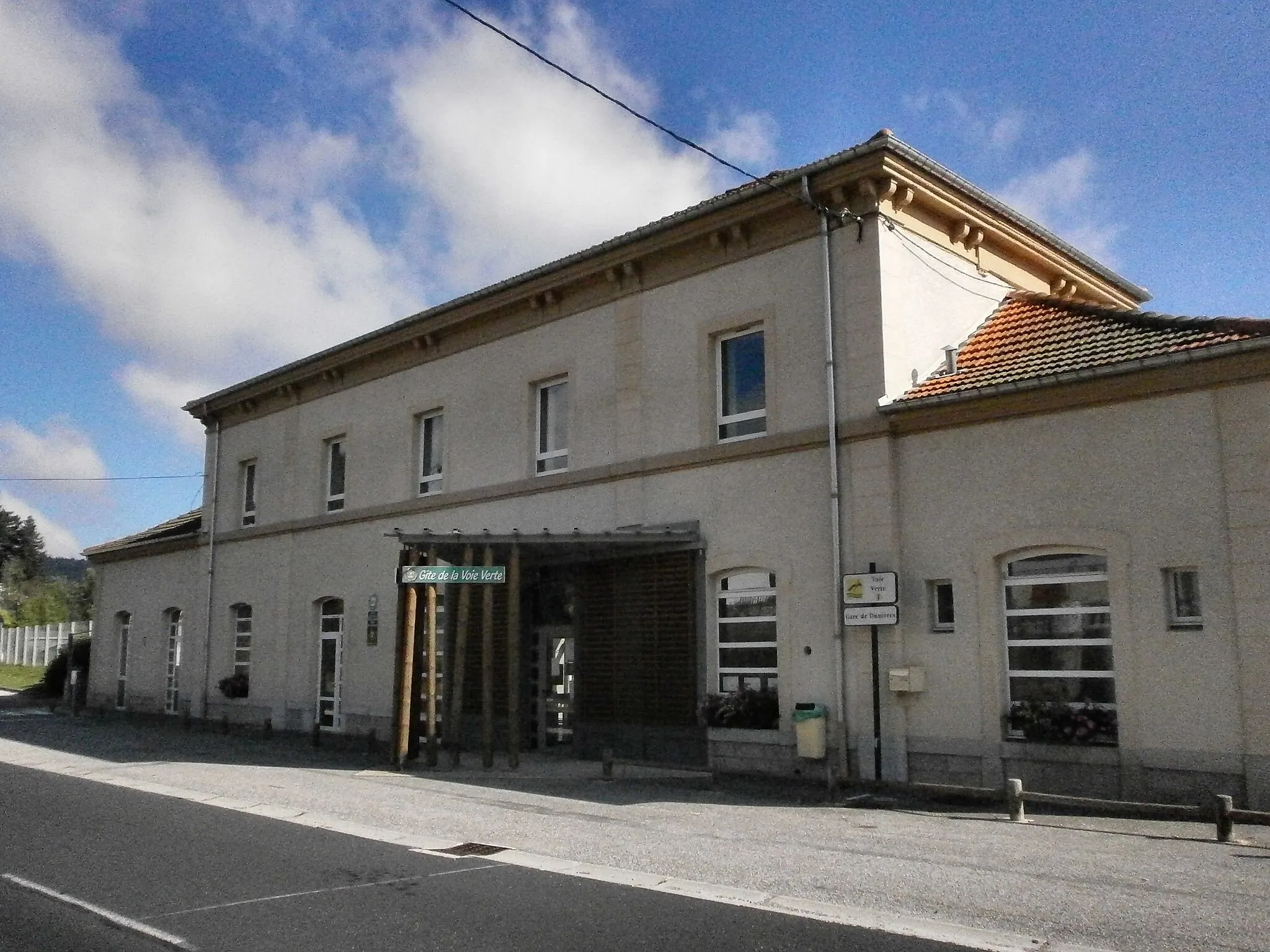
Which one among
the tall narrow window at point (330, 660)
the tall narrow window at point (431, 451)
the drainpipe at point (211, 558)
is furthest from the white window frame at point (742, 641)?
the drainpipe at point (211, 558)

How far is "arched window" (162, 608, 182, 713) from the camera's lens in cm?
2722

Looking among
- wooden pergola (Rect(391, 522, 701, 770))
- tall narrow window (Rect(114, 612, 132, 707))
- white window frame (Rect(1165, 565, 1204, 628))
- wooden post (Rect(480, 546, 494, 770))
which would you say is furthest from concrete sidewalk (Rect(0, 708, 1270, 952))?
tall narrow window (Rect(114, 612, 132, 707))

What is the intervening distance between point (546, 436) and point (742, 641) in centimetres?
526

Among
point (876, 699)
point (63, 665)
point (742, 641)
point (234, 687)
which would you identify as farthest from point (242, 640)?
point (876, 699)

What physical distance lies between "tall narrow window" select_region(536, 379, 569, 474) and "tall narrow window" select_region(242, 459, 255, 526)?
984 centimetres

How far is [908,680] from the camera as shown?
1302 cm

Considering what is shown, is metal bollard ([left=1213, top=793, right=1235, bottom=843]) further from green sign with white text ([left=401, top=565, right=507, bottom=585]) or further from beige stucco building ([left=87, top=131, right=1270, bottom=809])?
green sign with white text ([left=401, top=565, right=507, bottom=585])

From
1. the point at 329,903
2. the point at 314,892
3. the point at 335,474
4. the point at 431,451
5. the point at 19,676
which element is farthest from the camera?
the point at 19,676

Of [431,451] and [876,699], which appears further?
[431,451]

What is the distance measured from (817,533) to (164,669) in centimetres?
1965

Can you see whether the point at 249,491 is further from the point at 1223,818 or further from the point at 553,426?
the point at 1223,818

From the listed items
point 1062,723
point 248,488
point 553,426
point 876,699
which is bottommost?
point 1062,723

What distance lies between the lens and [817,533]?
46.6 feet

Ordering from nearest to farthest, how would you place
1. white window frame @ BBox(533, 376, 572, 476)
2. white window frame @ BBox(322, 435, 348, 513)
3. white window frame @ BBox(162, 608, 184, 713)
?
white window frame @ BBox(533, 376, 572, 476)
white window frame @ BBox(322, 435, 348, 513)
white window frame @ BBox(162, 608, 184, 713)
